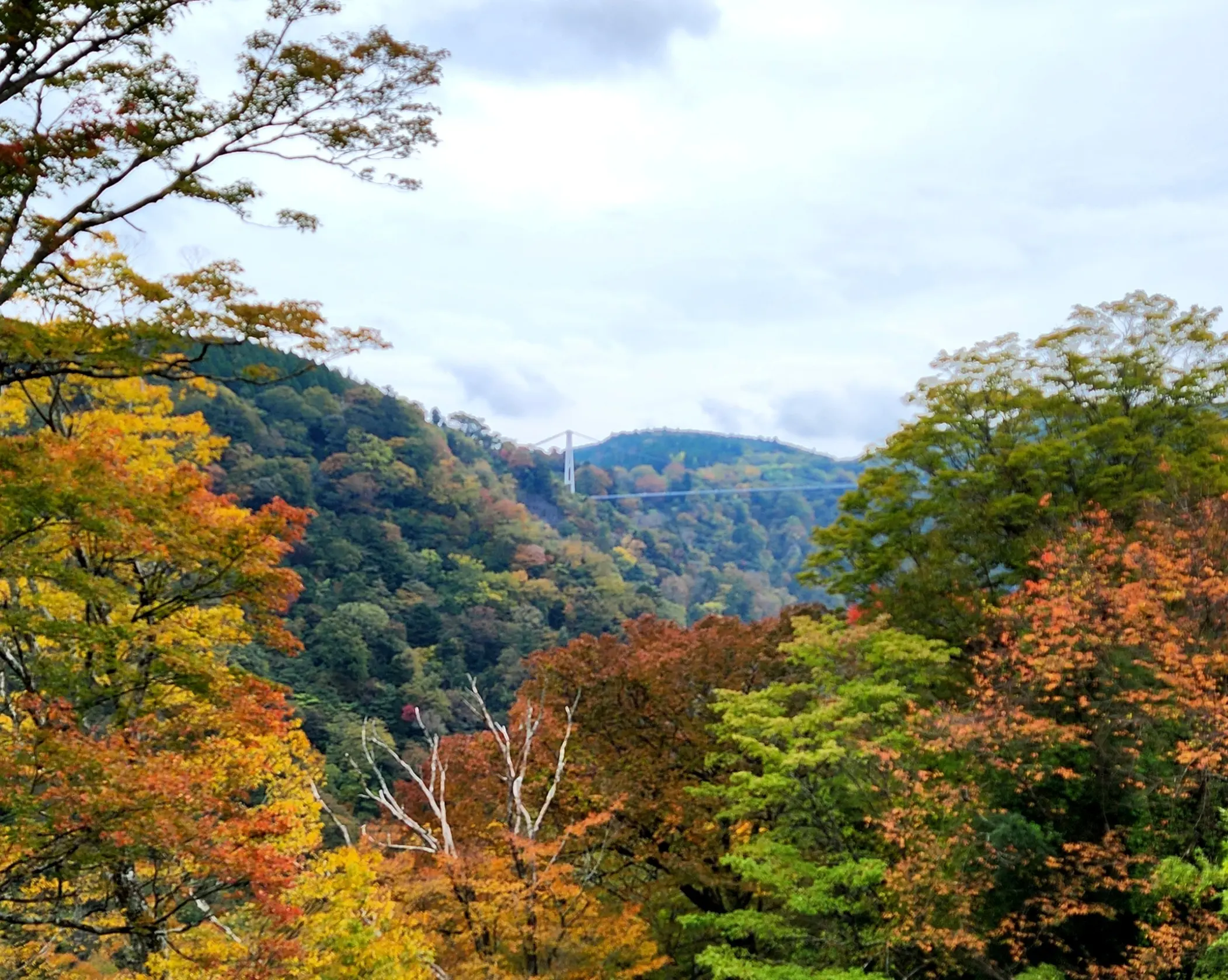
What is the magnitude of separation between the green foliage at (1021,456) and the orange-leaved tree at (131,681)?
9970 mm

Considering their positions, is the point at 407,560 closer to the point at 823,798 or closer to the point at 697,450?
the point at 823,798

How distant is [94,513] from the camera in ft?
24.9

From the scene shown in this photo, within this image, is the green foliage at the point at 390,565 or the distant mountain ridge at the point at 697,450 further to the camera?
the distant mountain ridge at the point at 697,450

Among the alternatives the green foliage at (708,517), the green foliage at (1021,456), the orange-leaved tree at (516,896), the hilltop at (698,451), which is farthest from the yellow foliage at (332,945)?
the hilltop at (698,451)

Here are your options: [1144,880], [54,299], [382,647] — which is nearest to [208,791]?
[54,299]

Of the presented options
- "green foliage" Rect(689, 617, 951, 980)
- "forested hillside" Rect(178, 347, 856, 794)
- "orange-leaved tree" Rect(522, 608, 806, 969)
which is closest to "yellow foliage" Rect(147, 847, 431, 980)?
"green foliage" Rect(689, 617, 951, 980)

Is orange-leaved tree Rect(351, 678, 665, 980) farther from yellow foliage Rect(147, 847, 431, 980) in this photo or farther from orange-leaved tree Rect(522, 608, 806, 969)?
orange-leaved tree Rect(522, 608, 806, 969)

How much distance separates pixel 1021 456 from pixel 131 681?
12.9m

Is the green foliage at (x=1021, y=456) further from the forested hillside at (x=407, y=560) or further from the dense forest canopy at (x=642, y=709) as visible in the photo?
the forested hillside at (x=407, y=560)

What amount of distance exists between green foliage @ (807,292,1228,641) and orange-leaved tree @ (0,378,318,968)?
393 inches

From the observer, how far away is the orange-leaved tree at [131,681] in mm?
6949

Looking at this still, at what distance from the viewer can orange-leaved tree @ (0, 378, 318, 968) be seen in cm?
695

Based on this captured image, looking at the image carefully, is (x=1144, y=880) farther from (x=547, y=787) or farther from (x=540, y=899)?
(x=547, y=787)

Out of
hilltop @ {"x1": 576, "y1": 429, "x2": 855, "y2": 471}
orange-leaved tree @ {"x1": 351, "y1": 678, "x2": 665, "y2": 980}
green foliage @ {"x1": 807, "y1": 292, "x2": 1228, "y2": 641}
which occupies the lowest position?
orange-leaved tree @ {"x1": 351, "y1": 678, "x2": 665, "y2": 980}
